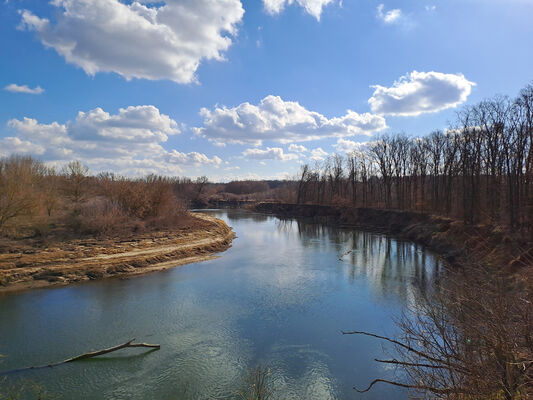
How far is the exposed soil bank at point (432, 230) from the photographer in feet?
63.3

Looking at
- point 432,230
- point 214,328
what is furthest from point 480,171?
point 214,328

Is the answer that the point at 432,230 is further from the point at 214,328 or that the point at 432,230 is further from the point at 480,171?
the point at 214,328

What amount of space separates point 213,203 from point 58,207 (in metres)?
65.7

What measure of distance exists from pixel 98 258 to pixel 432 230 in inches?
1121

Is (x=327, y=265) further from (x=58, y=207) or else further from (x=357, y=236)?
(x=58, y=207)

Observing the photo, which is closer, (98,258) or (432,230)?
(98,258)

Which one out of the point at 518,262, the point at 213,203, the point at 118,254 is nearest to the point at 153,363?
the point at 118,254

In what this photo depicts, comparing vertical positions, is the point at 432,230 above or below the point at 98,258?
above

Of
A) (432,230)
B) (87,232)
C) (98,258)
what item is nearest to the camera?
(98,258)

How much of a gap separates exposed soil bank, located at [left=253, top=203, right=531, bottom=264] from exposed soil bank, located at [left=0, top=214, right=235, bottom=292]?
1851 cm

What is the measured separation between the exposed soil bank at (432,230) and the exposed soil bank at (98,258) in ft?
60.7

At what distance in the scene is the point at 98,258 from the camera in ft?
68.2

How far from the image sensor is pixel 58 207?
3006cm

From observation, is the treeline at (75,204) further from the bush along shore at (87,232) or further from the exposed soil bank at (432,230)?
the exposed soil bank at (432,230)
